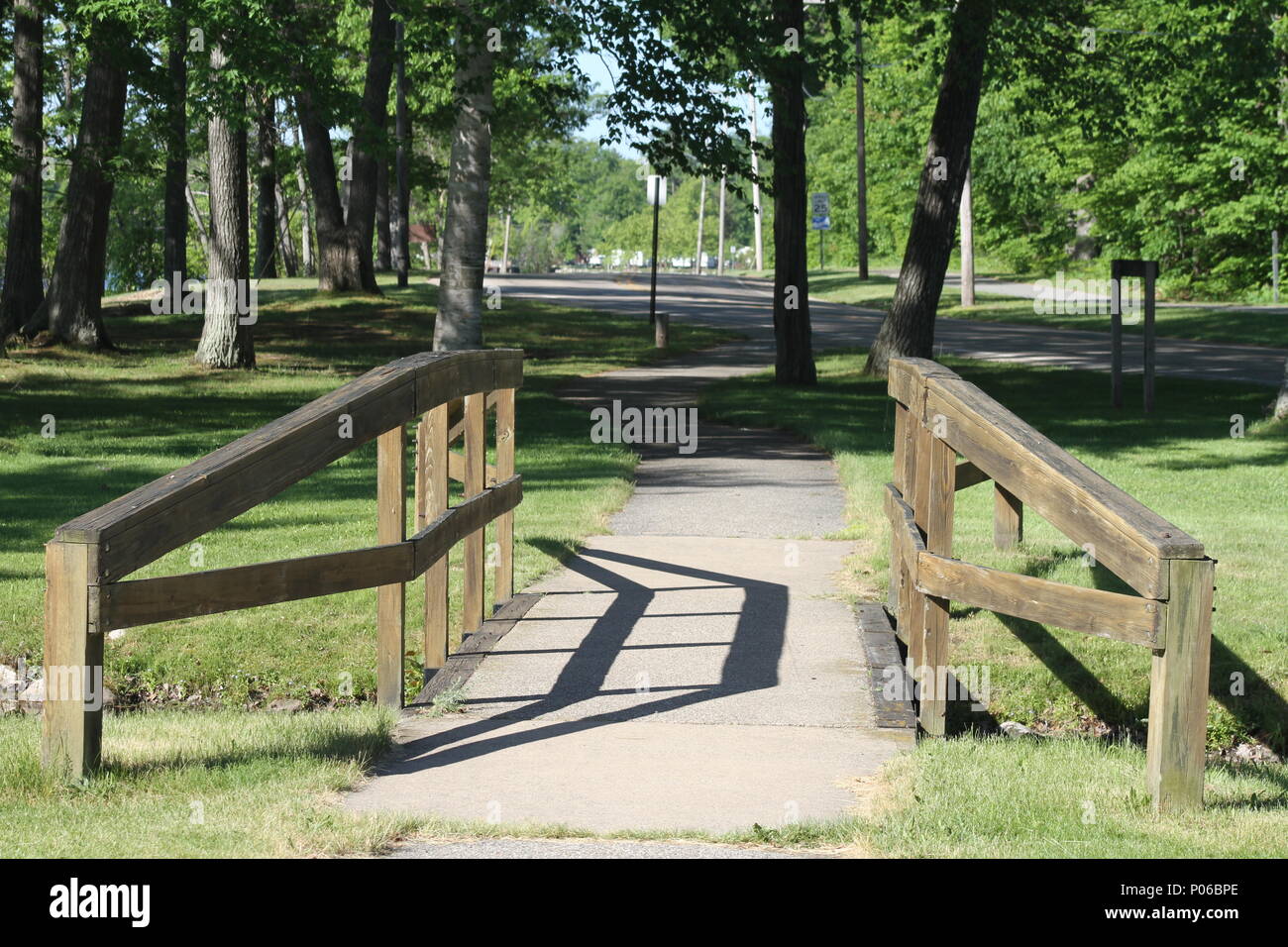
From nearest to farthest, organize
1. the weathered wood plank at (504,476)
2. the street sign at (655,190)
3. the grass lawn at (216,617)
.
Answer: the grass lawn at (216,617) → the weathered wood plank at (504,476) → the street sign at (655,190)

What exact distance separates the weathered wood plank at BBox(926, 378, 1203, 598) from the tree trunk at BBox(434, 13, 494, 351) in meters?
11.4

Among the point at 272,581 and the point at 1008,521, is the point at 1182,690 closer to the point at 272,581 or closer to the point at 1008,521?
the point at 272,581

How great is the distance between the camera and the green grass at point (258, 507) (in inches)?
302

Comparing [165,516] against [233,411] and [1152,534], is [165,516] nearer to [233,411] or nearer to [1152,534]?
[1152,534]

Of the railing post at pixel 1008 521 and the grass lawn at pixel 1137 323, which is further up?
the grass lawn at pixel 1137 323

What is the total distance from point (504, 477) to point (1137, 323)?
1077 inches

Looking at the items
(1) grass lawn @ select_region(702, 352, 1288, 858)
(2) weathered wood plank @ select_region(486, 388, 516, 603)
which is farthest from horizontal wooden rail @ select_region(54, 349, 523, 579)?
(1) grass lawn @ select_region(702, 352, 1288, 858)

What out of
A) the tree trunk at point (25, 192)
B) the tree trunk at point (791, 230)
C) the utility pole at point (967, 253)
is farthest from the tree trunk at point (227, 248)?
the utility pole at point (967, 253)

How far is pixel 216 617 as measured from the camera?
8.22 m

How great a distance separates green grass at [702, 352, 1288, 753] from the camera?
7391 millimetres

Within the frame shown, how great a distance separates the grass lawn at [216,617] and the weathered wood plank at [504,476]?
0.28m

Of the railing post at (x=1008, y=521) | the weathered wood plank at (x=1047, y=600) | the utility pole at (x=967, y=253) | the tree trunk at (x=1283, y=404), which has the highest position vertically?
the utility pole at (x=967, y=253)

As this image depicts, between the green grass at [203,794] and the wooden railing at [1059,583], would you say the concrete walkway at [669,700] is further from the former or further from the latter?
the wooden railing at [1059,583]

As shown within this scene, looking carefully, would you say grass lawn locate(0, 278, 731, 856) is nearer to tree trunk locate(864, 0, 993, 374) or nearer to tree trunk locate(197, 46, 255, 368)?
tree trunk locate(197, 46, 255, 368)
